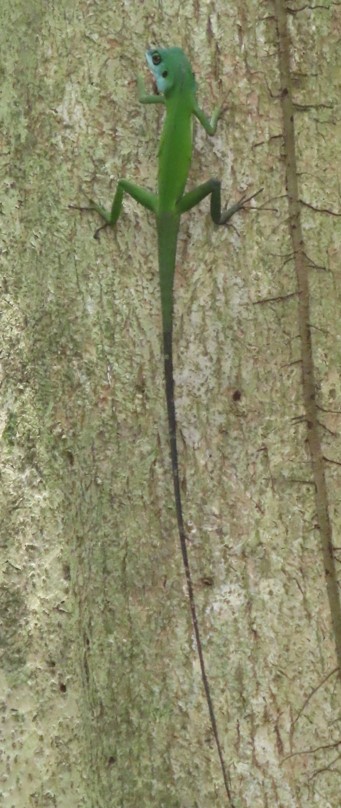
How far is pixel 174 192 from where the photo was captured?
7.99 ft

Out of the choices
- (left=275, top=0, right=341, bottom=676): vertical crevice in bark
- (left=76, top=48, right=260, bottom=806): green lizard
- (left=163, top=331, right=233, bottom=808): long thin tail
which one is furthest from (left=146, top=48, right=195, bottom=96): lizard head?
(left=163, top=331, right=233, bottom=808): long thin tail

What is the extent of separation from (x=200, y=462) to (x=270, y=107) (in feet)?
3.15

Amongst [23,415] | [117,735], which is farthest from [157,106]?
[117,735]

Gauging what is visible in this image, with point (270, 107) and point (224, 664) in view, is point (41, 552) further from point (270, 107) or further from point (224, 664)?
point (270, 107)

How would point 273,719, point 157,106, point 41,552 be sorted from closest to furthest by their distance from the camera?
point 273,719
point 157,106
point 41,552

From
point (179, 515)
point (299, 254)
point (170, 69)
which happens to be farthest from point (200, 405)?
point (170, 69)

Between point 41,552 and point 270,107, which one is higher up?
point 270,107

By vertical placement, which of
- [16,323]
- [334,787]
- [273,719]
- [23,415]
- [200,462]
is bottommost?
[334,787]

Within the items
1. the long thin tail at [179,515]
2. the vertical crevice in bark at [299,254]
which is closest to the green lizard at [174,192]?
the long thin tail at [179,515]

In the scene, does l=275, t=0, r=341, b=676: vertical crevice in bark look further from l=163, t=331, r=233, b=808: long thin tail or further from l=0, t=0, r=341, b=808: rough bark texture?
l=163, t=331, r=233, b=808: long thin tail

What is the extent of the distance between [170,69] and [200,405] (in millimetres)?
873

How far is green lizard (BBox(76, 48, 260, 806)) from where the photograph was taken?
239cm

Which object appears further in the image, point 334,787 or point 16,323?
point 16,323

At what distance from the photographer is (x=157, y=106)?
255 cm
